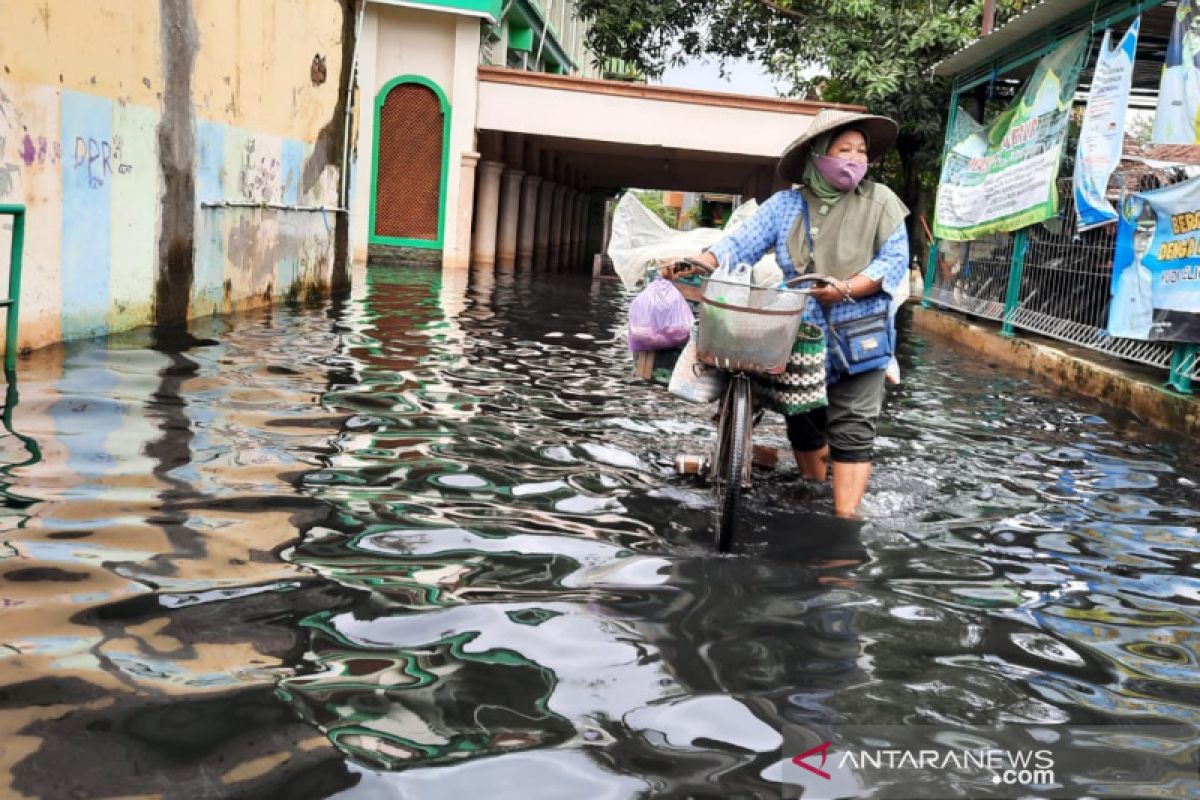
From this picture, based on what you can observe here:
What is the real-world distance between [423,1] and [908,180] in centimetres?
1030

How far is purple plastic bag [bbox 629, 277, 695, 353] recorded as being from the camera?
500 centimetres

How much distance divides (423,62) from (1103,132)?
14847 millimetres

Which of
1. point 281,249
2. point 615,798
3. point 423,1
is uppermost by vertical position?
point 423,1

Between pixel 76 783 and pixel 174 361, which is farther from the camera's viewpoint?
pixel 174 361

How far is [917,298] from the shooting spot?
23469 millimetres

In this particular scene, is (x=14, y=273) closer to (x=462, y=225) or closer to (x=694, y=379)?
(x=694, y=379)

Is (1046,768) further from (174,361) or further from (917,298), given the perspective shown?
(917,298)

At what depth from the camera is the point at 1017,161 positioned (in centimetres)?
1307

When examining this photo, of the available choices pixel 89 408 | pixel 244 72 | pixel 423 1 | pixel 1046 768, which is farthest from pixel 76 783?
pixel 423 1

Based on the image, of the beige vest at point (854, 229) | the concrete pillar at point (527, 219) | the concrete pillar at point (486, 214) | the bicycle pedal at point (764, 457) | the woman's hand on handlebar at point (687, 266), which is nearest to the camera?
the beige vest at point (854, 229)

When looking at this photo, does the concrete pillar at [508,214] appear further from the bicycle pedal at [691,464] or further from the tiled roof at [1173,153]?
the bicycle pedal at [691,464]

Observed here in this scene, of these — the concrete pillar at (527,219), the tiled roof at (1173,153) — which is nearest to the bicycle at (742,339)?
the tiled roof at (1173,153)

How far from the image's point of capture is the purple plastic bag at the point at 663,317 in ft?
16.4

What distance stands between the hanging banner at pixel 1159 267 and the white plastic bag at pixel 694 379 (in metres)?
4.97
